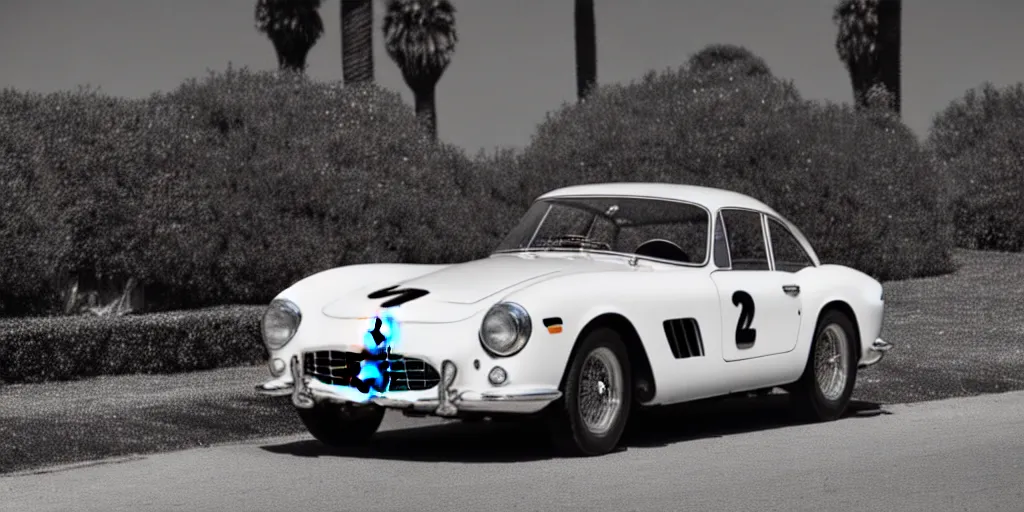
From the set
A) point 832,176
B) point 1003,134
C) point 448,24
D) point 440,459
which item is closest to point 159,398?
point 440,459

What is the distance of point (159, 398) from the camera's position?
41.1ft

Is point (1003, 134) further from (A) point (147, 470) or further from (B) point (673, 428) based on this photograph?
(A) point (147, 470)

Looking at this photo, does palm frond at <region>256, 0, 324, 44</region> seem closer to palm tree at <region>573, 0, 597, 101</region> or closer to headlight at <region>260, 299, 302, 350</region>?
palm tree at <region>573, 0, 597, 101</region>

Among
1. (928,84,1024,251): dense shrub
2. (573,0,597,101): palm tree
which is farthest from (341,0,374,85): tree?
(928,84,1024,251): dense shrub

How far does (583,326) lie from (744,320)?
168 centimetres

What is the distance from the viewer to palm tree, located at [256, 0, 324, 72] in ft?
169

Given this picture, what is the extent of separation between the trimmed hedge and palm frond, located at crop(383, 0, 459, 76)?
35.6m

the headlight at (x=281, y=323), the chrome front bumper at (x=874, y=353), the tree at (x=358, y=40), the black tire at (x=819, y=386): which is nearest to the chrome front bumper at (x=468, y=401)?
the headlight at (x=281, y=323)

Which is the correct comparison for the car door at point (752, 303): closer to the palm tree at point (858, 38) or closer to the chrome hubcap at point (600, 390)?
the chrome hubcap at point (600, 390)

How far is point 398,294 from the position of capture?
30.0 feet

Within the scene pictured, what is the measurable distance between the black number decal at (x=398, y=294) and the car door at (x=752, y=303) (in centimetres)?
202

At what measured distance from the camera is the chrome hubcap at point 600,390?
29.7 ft

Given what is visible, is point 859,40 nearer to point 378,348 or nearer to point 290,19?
point 290,19

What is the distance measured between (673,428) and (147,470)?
3623 millimetres
